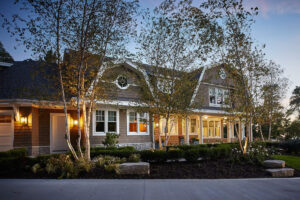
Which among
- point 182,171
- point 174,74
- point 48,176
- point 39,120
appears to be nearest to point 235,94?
point 174,74

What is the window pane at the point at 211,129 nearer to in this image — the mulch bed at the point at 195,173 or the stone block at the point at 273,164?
the mulch bed at the point at 195,173

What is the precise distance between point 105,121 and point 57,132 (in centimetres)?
289

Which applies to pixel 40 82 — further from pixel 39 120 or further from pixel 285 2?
pixel 285 2

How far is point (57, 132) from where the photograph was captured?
43.5 ft

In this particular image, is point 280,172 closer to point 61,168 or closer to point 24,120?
point 61,168

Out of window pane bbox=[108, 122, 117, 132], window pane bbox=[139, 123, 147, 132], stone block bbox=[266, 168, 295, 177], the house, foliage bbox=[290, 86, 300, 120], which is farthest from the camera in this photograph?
foliage bbox=[290, 86, 300, 120]

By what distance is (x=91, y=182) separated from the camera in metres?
5.68

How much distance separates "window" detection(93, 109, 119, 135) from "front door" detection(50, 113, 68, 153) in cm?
203

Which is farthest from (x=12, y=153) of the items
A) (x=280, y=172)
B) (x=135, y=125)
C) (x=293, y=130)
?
(x=293, y=130)

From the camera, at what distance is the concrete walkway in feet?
15.4

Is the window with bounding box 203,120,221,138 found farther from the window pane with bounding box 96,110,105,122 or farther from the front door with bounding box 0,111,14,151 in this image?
the front door with bounding box 0,111,14,151

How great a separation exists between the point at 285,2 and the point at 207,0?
3172mm

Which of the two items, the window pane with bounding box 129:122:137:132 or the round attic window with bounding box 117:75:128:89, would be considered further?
the window pane with bounding box 129:122:137:132

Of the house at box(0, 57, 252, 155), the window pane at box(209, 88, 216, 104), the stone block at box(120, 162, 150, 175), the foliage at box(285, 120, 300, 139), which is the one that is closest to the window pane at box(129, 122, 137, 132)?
the house at box(0, 57, 252, 155)
